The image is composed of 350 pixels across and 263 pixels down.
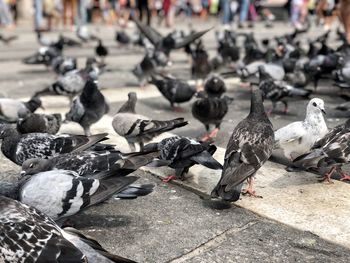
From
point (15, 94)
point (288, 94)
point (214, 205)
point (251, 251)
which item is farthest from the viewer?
point (15, 94)

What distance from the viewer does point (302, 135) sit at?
16.6ft

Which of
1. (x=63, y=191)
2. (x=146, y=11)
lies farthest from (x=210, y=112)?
(x=146, y=11)

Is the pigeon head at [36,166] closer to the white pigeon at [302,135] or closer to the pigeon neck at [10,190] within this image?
the pigeon neck at [10,190]

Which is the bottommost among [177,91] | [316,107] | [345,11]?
[177,91]

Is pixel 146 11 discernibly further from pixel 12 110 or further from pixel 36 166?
pixel 36 166

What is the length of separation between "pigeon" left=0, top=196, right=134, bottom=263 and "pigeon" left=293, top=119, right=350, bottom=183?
7.95ft

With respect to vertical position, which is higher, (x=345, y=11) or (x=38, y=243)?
(x=345, y=11)

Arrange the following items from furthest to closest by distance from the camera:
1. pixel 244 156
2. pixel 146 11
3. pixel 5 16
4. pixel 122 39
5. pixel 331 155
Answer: pixel 5 16, pixel 146 11, pixel 122 39, pixel 331 155, pixel 244 156

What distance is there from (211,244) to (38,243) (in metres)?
1.32

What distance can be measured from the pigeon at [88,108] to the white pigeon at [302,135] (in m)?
2.31

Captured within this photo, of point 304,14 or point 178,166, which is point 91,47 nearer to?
point 178,166

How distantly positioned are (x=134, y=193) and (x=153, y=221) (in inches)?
12.5

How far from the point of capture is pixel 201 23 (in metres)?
30.0

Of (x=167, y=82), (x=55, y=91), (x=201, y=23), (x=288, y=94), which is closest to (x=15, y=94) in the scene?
(x=55, y=91)
